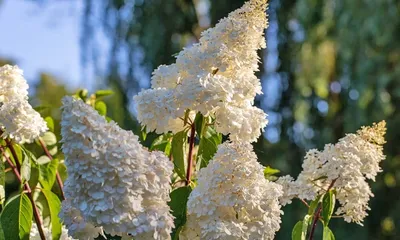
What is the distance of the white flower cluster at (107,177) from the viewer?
94cm

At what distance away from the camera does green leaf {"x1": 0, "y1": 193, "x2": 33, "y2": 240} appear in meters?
1.25

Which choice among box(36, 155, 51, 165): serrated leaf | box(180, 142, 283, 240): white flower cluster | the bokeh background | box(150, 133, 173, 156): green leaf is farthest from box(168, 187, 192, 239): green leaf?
the bokeh background

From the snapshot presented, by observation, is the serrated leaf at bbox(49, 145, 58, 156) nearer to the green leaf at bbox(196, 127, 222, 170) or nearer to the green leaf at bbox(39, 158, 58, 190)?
the green leaf at bbox(39, 158, 58, 190)

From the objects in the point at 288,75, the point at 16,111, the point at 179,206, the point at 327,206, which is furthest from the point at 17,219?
the point at 288,75

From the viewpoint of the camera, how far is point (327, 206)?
1196 millimetres

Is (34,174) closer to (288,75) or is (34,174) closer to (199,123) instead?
(199,123)

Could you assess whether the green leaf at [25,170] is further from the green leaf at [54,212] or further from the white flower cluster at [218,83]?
the white flower cluster at [218,83]

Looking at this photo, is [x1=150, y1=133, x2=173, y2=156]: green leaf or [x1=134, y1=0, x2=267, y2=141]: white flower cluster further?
[x1=150, y1=133, x2=173, y2=156]: green leaf

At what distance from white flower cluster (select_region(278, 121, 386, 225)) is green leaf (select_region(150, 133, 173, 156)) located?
0.73 feet

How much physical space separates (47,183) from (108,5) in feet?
11.6

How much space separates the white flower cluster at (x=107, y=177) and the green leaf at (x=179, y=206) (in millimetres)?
114

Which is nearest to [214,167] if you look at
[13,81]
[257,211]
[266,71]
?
[257,211]

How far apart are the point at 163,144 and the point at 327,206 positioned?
30 cm

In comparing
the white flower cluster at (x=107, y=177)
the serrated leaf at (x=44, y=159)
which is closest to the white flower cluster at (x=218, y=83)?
the white flower cluster at (x=107, y=177)
